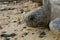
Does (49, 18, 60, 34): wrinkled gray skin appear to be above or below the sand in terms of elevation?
above

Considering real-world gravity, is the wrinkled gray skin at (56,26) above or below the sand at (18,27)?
above

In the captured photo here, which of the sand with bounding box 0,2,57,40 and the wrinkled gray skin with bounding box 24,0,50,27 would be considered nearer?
the sand with bounding box 0,2,57,40

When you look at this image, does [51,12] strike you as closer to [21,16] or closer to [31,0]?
[21,16]

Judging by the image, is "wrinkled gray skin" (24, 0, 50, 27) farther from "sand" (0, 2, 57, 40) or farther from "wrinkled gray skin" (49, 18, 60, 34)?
"wrinkled gray skin" (49, 18, 60, 34)

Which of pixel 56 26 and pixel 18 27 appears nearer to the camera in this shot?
pixel 56 26

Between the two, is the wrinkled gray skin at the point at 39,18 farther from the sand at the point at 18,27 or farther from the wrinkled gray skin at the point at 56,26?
the wrinkled gray skin at the point at 56,26

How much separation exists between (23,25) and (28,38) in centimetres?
19

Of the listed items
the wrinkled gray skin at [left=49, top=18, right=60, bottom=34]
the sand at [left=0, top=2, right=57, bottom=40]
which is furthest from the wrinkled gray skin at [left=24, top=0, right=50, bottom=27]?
the wrinkled gray skin at [left=49, top=18, right=60, bottom=34]

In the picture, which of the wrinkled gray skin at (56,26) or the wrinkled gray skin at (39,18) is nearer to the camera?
the wrinkled gray skin at (56,26)

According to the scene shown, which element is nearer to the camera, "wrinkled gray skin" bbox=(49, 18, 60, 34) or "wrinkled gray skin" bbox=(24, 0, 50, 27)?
"wrinkled gray skin" bbox=(49, 18, 60, 34)

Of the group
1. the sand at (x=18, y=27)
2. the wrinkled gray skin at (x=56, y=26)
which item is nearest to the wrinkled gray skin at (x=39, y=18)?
the sand at (x=18, y=27)

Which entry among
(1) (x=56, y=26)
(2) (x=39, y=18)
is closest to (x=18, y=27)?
(2) (x=39, y=18)

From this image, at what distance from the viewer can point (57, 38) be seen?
99 cm

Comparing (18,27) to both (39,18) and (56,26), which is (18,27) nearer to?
(39,18)
